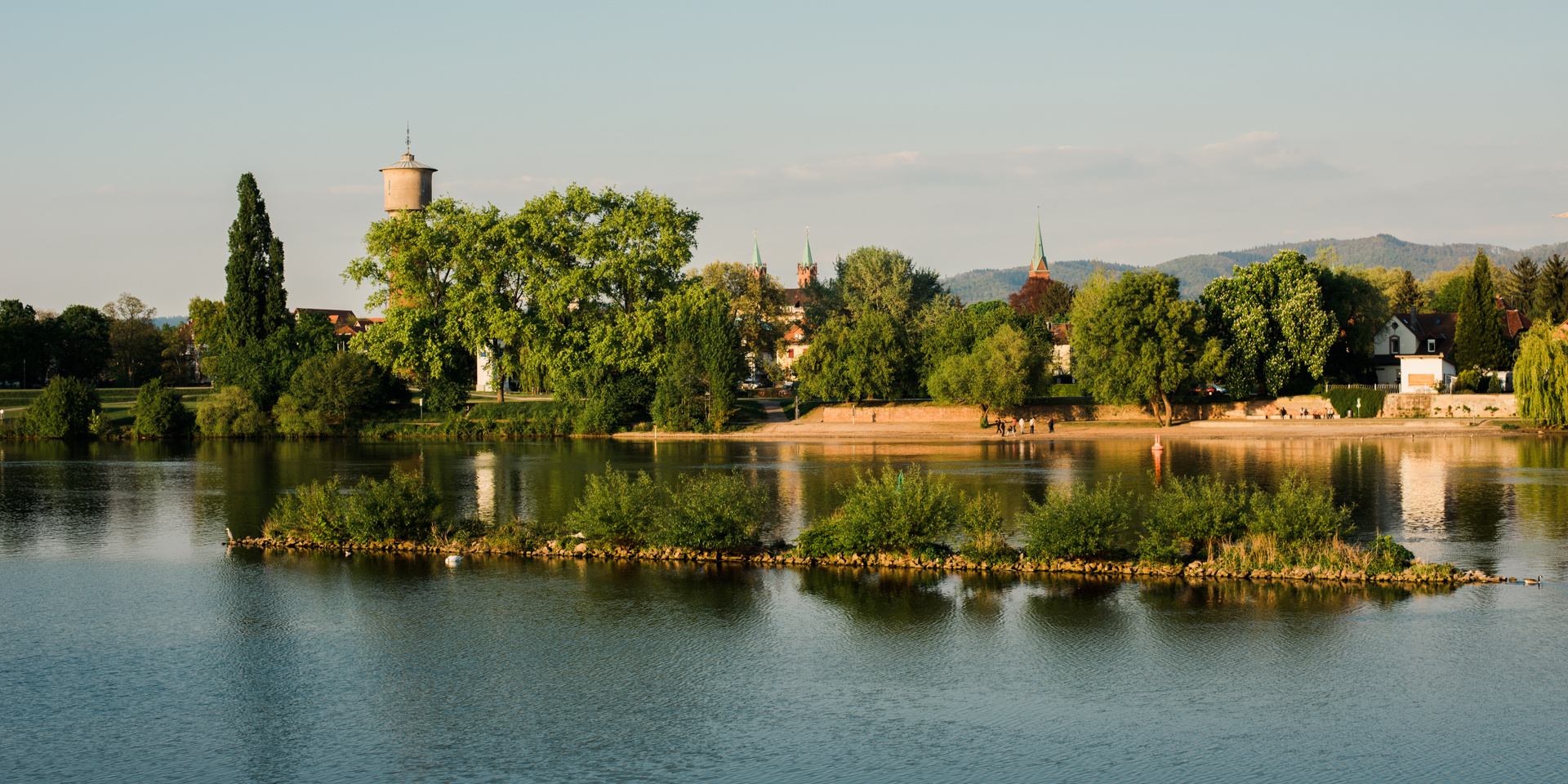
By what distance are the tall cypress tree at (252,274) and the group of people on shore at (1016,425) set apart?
43.5 m

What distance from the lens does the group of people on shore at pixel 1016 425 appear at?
213ft

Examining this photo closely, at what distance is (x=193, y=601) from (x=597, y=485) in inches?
332

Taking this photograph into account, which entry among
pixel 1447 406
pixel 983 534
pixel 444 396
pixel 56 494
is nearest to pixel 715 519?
pixel 983 534

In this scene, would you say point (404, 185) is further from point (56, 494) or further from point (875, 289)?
point (56, 494)

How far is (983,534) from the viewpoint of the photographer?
952 inches

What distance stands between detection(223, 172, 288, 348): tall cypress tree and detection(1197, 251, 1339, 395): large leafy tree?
47.8 meters

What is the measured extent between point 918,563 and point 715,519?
14.4ft

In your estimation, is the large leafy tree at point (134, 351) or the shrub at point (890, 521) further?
the large leafy tree at point (134, 351)

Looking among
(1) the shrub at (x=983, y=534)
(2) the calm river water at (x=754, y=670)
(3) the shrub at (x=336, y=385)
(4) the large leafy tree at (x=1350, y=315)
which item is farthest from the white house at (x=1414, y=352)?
(3) the shrub at (x=336, y=385)

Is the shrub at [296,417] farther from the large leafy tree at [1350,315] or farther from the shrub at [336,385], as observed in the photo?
the large leafy tree at [1350,315]

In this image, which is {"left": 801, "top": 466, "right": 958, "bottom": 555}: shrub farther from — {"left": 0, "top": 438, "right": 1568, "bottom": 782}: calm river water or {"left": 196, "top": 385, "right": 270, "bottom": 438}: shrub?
{"left": 196, "top": 385, "right": 270, "bottom": 438}: shrub

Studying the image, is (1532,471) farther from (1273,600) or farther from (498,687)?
(498,687)

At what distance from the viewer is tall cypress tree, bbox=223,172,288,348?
70.2 metres

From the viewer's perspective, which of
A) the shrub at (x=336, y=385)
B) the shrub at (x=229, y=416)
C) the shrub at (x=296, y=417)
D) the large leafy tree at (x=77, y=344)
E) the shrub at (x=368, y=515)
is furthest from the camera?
the large leafy tree at (x=77, y=344)
